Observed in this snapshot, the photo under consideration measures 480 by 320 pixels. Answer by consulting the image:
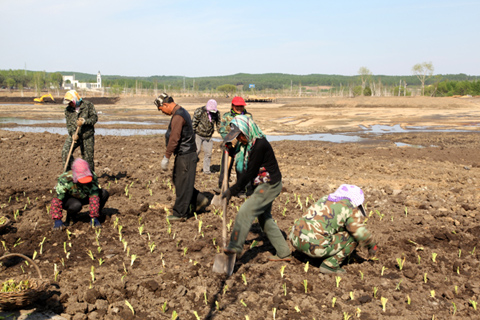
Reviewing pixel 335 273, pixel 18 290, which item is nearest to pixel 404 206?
pixel 335 273

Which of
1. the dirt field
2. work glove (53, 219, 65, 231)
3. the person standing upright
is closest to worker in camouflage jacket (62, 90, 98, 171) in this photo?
the dirt field

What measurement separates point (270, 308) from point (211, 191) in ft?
15.4

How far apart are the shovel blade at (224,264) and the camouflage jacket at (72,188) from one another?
2.31 meters

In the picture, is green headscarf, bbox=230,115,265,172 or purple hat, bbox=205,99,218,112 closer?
green headscarf, bbox=230,115,265,172

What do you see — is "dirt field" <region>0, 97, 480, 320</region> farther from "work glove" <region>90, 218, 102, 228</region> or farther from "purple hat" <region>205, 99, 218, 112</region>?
"purple hat" <region>205, 99, 218, 112</region>

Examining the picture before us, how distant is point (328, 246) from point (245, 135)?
1507mm

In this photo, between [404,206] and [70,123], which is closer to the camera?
[404,206]

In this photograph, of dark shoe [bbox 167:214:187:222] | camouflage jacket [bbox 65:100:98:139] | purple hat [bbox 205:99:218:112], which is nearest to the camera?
dark shoe [bbox 167:214:187:222]

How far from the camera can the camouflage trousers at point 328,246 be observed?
185 inches

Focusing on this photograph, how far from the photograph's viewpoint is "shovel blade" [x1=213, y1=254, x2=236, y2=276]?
4806 millimetres

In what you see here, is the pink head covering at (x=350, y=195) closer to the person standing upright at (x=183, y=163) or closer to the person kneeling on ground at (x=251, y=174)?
the person kneeling on ground at (x=251, y=174)

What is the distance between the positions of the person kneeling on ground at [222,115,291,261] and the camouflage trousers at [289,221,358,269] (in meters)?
0.56

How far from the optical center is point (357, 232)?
457 cm

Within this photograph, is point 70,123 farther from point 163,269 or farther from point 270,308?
point 270,308
